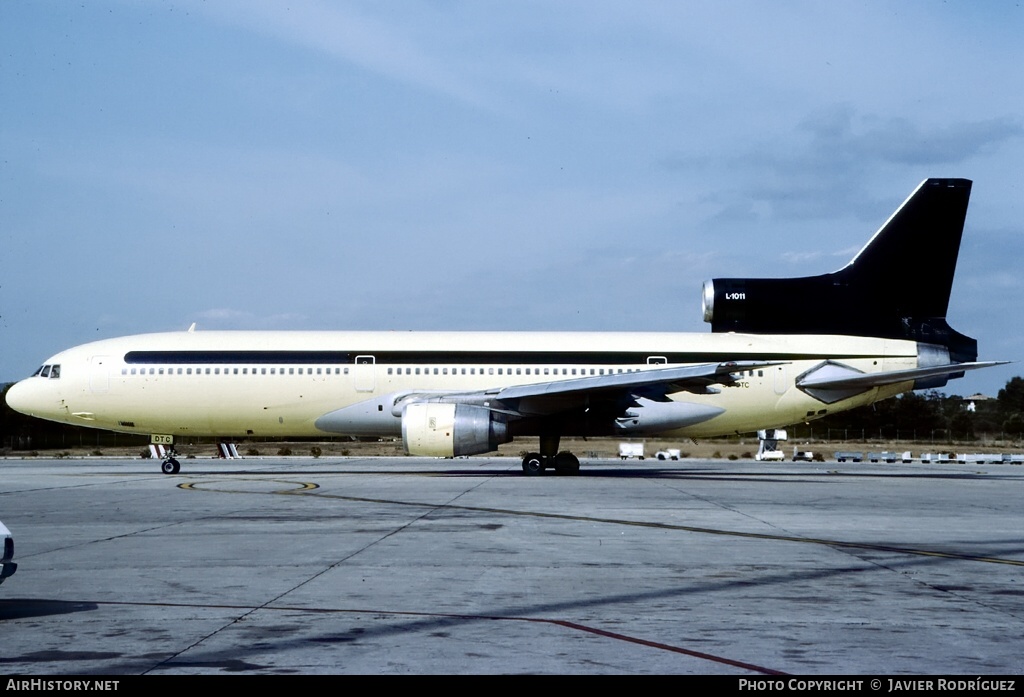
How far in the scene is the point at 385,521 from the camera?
1371 centimetres

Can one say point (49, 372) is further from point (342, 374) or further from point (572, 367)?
point (572, 367)

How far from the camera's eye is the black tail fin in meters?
28.4

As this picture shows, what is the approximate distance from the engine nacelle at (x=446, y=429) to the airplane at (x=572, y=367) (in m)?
1.24

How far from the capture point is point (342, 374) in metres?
26.4

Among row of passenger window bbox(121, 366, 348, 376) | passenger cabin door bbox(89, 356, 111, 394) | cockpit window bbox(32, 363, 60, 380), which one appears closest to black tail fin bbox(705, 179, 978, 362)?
row of passenger window bbox(121, 366, 348, 376)

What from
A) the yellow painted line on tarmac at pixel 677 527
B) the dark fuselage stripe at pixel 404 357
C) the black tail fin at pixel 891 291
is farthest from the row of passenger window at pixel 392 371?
the yellow painted line on tarmac at pixel 677 527

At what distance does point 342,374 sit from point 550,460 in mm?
6013

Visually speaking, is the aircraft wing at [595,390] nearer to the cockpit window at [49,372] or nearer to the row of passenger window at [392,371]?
the row of passenger window at [392,371]

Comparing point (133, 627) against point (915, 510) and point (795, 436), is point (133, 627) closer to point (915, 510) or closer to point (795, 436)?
point (915, 510)

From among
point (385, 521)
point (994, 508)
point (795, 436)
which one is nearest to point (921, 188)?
point (994, 508)

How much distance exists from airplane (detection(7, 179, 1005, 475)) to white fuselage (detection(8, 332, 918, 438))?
0.12ft

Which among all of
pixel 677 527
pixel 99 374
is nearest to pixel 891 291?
pixel 677 527

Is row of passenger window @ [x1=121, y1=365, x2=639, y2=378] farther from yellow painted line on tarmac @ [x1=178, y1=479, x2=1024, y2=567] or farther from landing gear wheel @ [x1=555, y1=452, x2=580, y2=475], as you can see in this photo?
yellow painted line on tarmac @ [x1=178, y1=479, x2=1024, y2=567]
